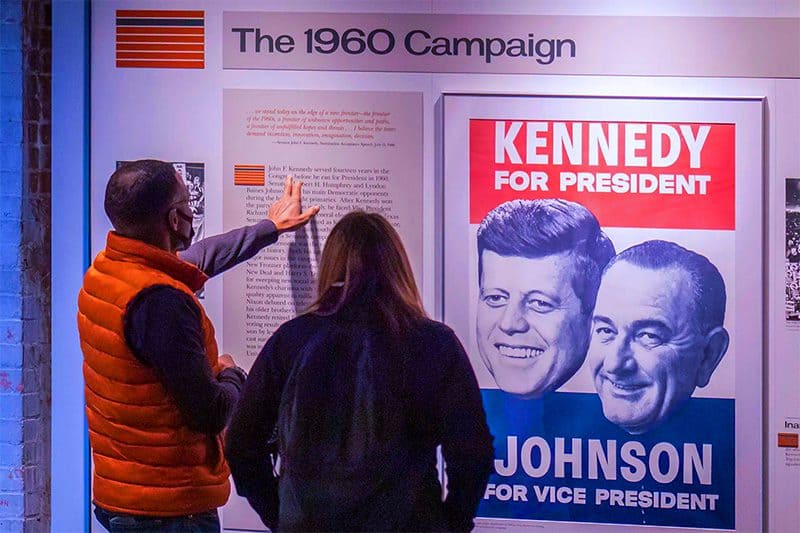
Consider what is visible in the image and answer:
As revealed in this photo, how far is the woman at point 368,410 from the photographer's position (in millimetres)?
1957

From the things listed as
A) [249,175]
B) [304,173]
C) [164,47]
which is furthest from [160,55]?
[304,173]

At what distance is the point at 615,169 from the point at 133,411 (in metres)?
1.74

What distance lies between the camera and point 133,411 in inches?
83.9

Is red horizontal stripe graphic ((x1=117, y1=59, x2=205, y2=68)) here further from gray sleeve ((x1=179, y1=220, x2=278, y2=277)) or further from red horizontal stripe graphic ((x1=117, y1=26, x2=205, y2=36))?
gray sleeve ((x1=179, y1=220, x2=278, y2=277))

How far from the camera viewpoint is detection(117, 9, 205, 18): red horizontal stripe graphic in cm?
295

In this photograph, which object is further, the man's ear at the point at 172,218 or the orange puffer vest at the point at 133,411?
the man's ear at the point at 172,218

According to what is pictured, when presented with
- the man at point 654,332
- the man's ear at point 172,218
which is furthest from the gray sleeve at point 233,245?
the man at point 654,332

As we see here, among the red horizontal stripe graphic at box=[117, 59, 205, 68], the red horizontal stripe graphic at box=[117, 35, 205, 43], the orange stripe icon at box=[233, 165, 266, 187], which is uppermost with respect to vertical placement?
the red horizontal stripe graphic at box=[117, 35, 205, 43]

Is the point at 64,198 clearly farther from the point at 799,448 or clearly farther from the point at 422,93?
the point at 799,448

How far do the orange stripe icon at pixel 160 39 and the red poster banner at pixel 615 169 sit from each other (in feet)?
3.41

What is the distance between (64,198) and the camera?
2.98 m

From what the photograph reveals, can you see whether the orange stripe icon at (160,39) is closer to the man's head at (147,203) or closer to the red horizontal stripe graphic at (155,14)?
the red horizontal stripe graphic at (155,14)

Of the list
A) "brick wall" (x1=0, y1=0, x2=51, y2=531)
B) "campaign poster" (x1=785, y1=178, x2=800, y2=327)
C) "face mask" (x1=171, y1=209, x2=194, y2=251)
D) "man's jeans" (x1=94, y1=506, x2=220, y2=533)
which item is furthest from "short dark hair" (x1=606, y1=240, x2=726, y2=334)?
"brick wall" (x1=0, y1=0, x2=51, y2=531)

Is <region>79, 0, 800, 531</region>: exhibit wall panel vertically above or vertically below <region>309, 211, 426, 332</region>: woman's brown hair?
above
